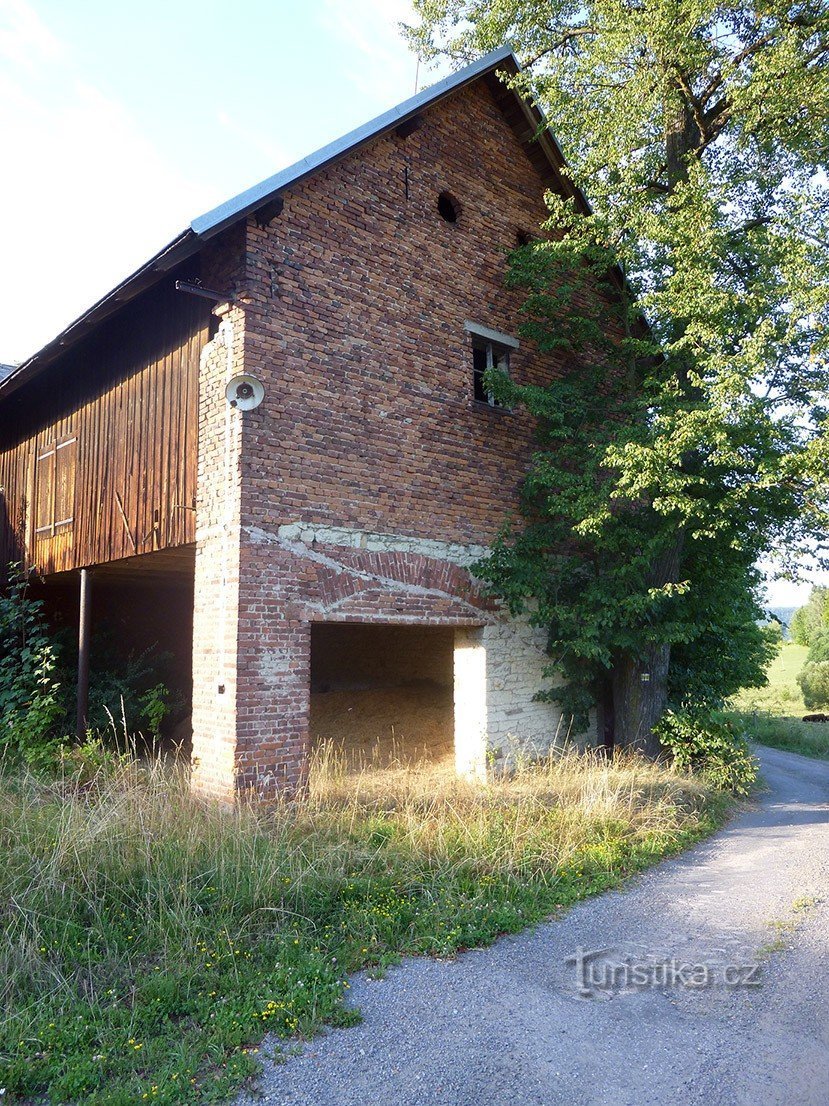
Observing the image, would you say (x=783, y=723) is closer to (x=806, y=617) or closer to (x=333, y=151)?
(x=333, y=151)

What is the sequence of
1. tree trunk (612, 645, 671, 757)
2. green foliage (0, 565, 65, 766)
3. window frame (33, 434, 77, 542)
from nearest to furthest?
green foliage (0, 565, 65, 766) → tree trunk (612, 645, 671, 757) → window frame (33, 434, 77, 542)

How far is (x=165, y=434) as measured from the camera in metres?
8.33

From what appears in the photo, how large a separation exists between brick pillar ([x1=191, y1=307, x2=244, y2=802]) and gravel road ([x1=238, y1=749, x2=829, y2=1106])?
317 cm

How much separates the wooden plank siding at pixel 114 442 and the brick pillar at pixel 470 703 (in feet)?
12.2

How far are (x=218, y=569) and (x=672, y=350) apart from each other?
19.3 feet

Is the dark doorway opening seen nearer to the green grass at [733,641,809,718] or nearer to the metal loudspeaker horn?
the metal loudspeaker horn

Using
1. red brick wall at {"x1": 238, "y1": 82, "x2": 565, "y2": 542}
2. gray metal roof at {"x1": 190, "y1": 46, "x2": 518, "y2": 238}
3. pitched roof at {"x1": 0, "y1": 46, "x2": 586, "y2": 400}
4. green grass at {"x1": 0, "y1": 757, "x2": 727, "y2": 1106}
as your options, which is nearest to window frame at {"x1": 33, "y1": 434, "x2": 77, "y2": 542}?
pitched roof at {"x1": 0, "y1": 46, "x2": 586, "y2": 400}

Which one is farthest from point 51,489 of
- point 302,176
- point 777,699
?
point 777,699

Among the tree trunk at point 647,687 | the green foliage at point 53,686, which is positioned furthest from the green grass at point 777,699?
the green foliage at point 53,686

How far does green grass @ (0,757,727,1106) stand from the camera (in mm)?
3541

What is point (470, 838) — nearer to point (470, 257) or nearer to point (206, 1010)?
point (206, 1010)

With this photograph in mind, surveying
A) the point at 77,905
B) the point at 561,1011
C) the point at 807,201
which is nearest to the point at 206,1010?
the point at 77,905

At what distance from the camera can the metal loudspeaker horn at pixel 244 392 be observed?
7.14 meters

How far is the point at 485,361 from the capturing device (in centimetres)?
1009
